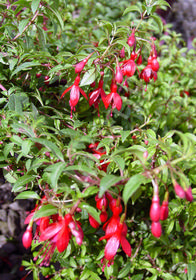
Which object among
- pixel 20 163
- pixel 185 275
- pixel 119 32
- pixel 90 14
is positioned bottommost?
pixel 185 275

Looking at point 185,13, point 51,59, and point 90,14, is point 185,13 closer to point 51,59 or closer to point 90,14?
point 90,14

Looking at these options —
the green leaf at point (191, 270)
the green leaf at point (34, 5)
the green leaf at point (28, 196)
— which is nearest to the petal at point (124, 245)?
the green leaf at point (28, 196)

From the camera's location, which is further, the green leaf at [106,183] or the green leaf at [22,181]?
the green leaf at [22,181]

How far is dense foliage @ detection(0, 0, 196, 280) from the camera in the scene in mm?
555

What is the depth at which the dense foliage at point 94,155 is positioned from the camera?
56 cm

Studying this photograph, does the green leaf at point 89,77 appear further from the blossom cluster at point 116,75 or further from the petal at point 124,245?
the petal at point 124,245

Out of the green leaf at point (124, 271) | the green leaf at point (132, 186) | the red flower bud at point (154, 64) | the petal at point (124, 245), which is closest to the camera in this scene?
the green leaf at point (132, 186)

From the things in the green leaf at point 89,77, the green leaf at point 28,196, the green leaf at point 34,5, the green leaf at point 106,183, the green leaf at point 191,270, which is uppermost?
the green leaf at point 34,5

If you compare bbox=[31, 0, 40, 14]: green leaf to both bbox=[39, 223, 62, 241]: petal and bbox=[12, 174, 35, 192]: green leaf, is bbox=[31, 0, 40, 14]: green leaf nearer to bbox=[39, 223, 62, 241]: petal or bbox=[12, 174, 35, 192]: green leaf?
bbox=[12, 174, 35, 192]: green leaf

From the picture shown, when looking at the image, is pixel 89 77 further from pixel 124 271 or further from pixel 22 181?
pixel 124 271

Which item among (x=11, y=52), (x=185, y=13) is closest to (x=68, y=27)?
(x=11, y=52)

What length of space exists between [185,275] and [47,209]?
0.74 m

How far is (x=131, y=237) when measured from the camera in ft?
3.63

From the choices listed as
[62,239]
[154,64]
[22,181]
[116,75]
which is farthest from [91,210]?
[154,64]
